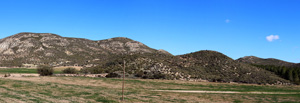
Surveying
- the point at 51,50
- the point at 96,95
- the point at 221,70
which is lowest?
the point at 96,95

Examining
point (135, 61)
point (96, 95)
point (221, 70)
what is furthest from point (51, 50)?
point (96, 95)

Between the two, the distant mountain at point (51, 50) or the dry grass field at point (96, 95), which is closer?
the dry grass field at point (96, 95)

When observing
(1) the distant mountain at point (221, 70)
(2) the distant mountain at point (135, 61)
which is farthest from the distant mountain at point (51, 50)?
(1) the distant mountain at point (221, 70)

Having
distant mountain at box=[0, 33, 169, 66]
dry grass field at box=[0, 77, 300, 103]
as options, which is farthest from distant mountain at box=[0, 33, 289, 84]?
dry grass field at box=[0, 77, 300, 103]

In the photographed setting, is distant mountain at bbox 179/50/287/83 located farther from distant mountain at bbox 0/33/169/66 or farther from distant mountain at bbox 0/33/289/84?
distant mountain at bbox 0/33/169/66

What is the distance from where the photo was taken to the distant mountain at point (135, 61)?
77000 millimetres

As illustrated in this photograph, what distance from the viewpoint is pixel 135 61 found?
283ft

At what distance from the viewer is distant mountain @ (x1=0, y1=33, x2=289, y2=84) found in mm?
77000

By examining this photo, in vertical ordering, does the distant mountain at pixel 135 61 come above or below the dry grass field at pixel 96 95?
above

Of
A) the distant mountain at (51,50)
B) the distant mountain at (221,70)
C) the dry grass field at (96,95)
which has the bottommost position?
the dry grass field at (96,95)

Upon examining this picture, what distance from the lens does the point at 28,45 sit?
14838 cm

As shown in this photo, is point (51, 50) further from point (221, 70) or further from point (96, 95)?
point (96, 95)

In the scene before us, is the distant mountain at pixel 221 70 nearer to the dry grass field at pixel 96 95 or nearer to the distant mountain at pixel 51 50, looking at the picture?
the dry grass field at pixel 96 95

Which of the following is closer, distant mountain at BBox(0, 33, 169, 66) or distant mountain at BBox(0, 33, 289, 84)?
distant mountain at BBox(0, 33, 289, 84)
